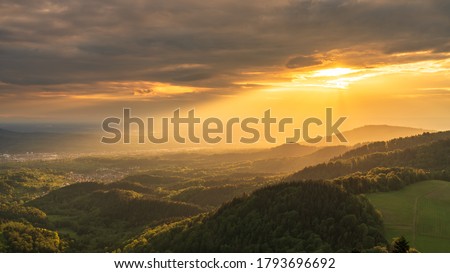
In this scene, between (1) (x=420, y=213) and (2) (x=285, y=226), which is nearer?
(2) (x=285, y=226)

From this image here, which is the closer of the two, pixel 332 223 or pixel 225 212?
pixel 332 223

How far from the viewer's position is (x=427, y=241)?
3602 inches

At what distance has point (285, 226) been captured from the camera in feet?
351

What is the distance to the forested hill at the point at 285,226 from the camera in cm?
9444

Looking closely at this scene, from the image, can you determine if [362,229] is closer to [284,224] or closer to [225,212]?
[284,224]

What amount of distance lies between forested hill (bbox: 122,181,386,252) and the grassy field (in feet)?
Result: 19.9

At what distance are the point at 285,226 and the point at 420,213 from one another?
35302 mm

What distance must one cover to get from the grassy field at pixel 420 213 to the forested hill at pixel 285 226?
6.07 metres

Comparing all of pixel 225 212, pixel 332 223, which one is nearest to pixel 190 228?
pixel 225 212

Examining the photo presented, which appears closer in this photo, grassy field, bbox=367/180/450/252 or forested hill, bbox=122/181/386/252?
grassy field, bbox=367/180/450/252

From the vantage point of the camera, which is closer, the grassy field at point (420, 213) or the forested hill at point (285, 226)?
the grassy field at point (420, 213)

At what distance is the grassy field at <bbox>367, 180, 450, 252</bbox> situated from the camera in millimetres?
92500
